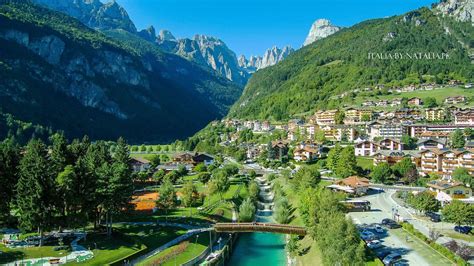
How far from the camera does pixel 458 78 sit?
190m

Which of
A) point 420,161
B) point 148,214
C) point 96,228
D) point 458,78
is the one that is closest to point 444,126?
point 420,161

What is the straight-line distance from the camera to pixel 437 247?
47.5m

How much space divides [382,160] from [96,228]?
242 ft

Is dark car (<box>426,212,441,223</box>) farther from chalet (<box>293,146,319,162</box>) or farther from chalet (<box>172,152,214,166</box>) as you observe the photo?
chalet (<box>172,152,214,166</box>)

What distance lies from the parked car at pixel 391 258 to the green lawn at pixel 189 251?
25.1 metres

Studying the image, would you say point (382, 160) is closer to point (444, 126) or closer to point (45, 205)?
point (444, 126)

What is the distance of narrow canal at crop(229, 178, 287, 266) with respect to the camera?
59.5 meters

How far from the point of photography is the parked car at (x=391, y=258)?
1783 inches

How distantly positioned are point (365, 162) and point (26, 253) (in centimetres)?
8509

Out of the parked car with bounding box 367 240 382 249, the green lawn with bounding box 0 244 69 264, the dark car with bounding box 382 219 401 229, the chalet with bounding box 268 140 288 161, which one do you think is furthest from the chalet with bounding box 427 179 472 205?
the chalet with bounding box 268 140 288 161

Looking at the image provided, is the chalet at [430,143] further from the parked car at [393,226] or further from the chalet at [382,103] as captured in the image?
the parked car at [393,226]

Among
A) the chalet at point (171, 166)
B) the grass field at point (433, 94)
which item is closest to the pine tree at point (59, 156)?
the chalet at point (171, 166)

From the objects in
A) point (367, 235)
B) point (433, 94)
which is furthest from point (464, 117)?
point (367, 235)

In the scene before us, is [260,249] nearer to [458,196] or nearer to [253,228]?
[253,228]
